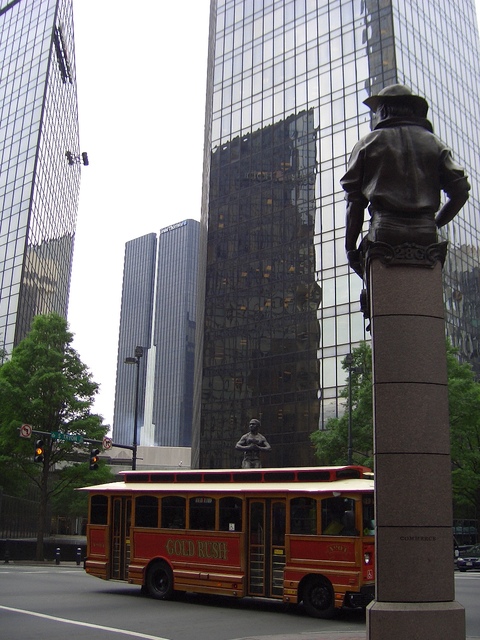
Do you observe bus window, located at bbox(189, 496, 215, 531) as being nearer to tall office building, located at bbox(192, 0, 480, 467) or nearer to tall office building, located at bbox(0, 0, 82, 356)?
tall office building, located at bbox(192, 0, 480, 467)

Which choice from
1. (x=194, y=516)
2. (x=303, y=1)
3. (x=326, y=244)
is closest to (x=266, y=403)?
(x=326, y=244)

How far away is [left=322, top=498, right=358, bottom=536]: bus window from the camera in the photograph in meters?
14.8

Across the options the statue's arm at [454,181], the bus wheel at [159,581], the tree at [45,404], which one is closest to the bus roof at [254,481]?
the bus wheel at [159,581]

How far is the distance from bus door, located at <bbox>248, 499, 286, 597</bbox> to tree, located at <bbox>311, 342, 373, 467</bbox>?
19413mm

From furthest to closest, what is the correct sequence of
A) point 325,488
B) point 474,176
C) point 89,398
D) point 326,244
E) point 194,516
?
point 474,176, point 326,244, point 89,398, point 194,516, point 325,488

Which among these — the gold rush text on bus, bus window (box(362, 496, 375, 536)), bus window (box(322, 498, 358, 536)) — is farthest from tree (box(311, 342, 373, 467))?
bus window (box(362, 496, 375, 536))

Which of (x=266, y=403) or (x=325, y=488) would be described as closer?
(x=325, y=488)

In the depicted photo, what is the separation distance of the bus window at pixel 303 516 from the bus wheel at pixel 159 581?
3960 millimetres

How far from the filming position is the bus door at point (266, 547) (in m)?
15.8

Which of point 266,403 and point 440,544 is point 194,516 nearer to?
point 440,544

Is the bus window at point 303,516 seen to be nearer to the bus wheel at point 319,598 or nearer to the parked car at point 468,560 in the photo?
the bus wheel at point 319,598

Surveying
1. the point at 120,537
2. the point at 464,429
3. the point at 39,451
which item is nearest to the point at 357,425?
the point at 464,429

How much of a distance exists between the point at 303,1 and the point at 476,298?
3158 cm

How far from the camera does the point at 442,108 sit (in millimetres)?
58562
